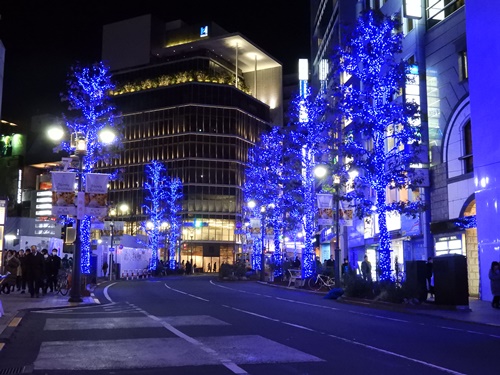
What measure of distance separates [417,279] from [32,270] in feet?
50.3

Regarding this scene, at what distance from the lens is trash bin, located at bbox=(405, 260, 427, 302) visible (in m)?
22.2

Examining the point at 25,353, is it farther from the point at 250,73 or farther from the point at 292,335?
the point at 250,73

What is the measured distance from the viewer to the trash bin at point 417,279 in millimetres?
22172

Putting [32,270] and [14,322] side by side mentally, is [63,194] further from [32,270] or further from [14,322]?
[14,322]

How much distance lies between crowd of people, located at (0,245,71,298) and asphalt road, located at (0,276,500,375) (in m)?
7.82

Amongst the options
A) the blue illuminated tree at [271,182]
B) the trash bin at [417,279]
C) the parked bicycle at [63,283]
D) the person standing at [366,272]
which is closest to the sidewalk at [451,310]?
the trash bin at [417,279]

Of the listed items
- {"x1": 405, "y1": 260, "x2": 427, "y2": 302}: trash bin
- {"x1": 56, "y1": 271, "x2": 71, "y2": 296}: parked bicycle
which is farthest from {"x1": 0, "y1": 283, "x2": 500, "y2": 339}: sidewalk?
{"x1": 56, "y1": 271, "x2": 71, "y2": 296}: parked bicycle

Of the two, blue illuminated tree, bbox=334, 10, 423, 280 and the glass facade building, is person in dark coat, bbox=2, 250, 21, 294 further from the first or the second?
the glass facade building

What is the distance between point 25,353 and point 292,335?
17.0ft

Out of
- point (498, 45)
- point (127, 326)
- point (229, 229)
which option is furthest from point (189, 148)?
point (127, 326)

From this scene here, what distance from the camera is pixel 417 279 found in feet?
73.7

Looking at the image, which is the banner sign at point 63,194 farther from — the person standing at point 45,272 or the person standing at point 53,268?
the person standing at point 53,268

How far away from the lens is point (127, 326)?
14188mm

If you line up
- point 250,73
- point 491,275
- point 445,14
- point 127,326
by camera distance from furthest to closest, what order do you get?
1. point 250,73
2. point 445,14
3. point 491,275
4. point 127,326
